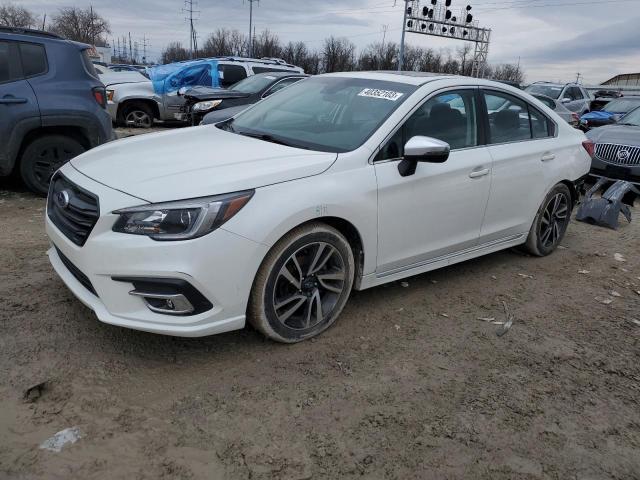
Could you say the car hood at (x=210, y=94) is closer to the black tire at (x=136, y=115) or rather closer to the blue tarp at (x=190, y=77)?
the black tire at (x=136, y=115)

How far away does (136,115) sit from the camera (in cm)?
1361

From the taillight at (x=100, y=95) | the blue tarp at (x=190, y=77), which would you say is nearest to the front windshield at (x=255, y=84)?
the blue tarp at (x=190, y=77)

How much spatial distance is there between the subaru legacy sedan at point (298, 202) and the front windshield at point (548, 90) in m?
14.6

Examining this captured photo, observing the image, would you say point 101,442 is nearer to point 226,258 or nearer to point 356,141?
point 226,258

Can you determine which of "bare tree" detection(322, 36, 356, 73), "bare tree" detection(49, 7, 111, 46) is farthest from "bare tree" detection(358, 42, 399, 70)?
"bare tree" detection(49, 7, 111, 46)

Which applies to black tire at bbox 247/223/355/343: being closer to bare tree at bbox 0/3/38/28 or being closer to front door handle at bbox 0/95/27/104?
front door handle at bbox 0/95/27/104

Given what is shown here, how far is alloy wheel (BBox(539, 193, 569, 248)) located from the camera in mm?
5211

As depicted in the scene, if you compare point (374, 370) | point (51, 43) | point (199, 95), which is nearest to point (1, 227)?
point (51, 43)

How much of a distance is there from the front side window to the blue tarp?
1178 centimetres

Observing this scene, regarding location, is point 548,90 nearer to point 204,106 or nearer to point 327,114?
point 204,106

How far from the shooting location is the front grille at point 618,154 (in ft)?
26.5

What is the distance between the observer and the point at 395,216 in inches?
142

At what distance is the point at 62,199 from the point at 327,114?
1.89m

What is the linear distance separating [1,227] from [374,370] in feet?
13.6
